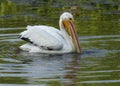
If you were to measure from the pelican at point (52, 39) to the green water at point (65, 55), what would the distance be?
246 millimetres

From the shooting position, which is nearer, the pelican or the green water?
the green water

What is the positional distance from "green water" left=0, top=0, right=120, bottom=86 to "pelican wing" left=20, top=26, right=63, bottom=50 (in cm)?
28

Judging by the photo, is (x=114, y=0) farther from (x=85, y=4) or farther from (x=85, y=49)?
(x=85, y=49)

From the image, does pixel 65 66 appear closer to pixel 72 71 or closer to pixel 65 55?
pixel 72 71

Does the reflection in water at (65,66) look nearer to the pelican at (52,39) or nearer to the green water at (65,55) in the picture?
the green water at (65,55)

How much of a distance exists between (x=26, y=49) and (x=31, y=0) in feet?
23.8

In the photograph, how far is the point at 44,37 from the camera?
1255cm

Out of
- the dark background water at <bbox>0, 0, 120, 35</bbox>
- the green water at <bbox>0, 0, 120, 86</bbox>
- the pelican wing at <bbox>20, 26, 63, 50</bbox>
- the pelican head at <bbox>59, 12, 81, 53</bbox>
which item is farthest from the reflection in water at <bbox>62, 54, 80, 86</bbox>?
the dark background water at <bbox>0, 0, 120, 35</bbox>

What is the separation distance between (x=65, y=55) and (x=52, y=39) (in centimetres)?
42

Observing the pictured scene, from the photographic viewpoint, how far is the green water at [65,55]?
9750 mm

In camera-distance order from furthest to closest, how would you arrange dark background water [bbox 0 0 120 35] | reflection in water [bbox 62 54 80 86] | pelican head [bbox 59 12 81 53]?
dark background water [bbox 0 0 120 35] < pelican head [bbox 59 12 81 53] < reflection in water [bbox 62 54 80 86]

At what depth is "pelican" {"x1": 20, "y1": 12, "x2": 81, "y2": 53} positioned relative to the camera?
1245cm

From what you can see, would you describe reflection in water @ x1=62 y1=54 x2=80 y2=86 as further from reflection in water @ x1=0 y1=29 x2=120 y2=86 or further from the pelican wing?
the pelican wing

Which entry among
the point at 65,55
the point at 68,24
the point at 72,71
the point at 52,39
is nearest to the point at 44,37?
the point at 52,39
